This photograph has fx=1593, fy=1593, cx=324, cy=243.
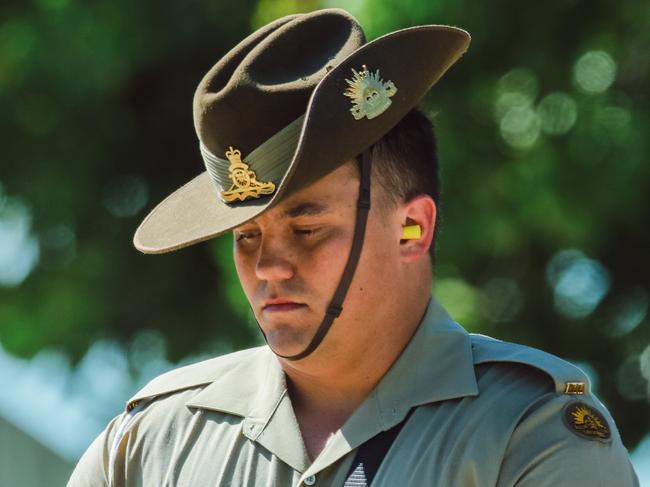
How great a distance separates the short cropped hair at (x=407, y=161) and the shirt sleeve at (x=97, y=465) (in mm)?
837

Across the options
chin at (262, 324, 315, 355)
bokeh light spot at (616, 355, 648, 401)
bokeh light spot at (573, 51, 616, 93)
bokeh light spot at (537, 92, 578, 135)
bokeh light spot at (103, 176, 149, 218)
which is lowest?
bokeh light spot at (616, 355, 648, 401)

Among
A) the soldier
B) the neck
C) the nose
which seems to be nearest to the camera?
the soldier

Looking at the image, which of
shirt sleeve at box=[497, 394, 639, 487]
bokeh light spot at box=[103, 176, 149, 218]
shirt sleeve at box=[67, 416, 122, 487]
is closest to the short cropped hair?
shirt sleeve at box=[497, 394, 639, 487]

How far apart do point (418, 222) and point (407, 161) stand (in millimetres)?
135

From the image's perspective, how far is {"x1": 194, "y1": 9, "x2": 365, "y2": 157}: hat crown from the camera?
3.24m

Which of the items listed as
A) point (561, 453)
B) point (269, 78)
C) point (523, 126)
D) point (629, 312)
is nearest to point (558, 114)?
point (523, 126)

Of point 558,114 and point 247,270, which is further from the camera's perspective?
point 558,114

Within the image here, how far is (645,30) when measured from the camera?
19.7 ft

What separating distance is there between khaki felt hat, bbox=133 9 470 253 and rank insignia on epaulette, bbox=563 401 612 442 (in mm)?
670

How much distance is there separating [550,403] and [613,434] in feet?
0.45

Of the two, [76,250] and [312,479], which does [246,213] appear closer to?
[312,479]

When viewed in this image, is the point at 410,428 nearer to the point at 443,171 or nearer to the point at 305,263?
the point at 305,263

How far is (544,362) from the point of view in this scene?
3166mm

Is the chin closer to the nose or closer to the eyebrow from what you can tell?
the nose
